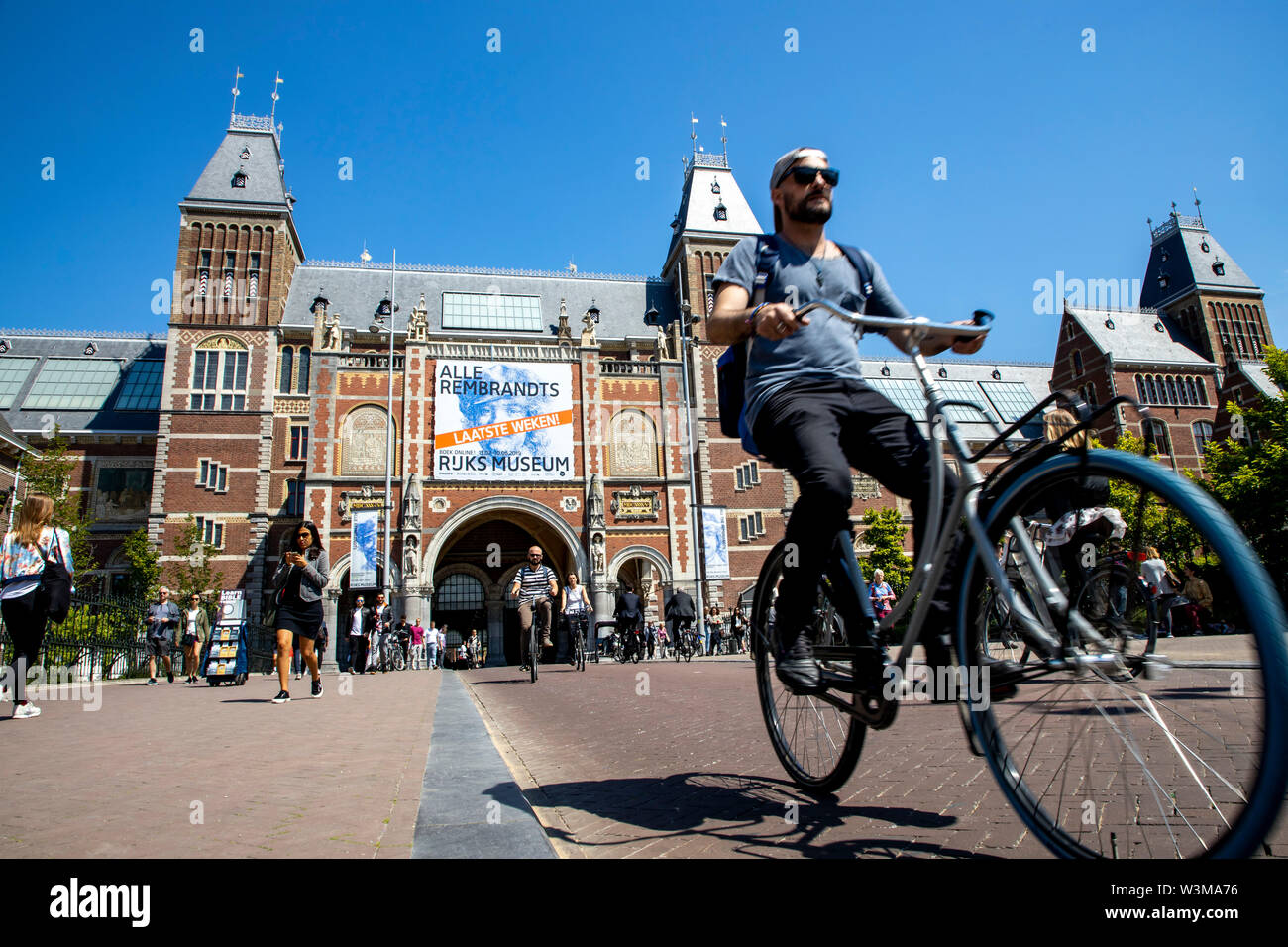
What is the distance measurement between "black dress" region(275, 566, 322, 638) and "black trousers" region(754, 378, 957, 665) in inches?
243

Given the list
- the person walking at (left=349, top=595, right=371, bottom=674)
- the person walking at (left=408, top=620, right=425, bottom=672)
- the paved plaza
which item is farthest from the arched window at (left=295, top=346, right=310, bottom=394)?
the paved plaza

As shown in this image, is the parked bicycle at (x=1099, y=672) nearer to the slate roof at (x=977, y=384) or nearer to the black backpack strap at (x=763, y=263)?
the black backpack strap at (x=763, y=263)

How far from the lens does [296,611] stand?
24.8 feet

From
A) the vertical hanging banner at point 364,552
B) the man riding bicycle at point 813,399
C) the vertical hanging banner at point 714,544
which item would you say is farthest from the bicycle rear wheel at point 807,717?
the vertical hanging banner at point 714,544

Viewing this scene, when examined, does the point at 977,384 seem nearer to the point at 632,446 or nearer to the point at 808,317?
the point at 632,446

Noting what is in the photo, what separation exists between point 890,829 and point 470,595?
3091 cm

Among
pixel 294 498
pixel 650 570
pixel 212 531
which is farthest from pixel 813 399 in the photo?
pixel 212 531

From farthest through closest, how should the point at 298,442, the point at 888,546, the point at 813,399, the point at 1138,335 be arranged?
the point at 1138,335 < the point at 298,442 < the point at 888,546 < the point at 813,399

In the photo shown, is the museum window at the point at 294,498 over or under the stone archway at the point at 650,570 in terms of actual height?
over

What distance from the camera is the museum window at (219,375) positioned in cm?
3172

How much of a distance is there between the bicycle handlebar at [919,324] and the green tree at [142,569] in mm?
29700

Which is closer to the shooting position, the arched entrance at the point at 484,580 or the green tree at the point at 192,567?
the green tree at the point at 192,567

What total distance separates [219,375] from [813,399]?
35.4 meters

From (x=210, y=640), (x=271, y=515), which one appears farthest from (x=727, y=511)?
(x=210, y=640)
